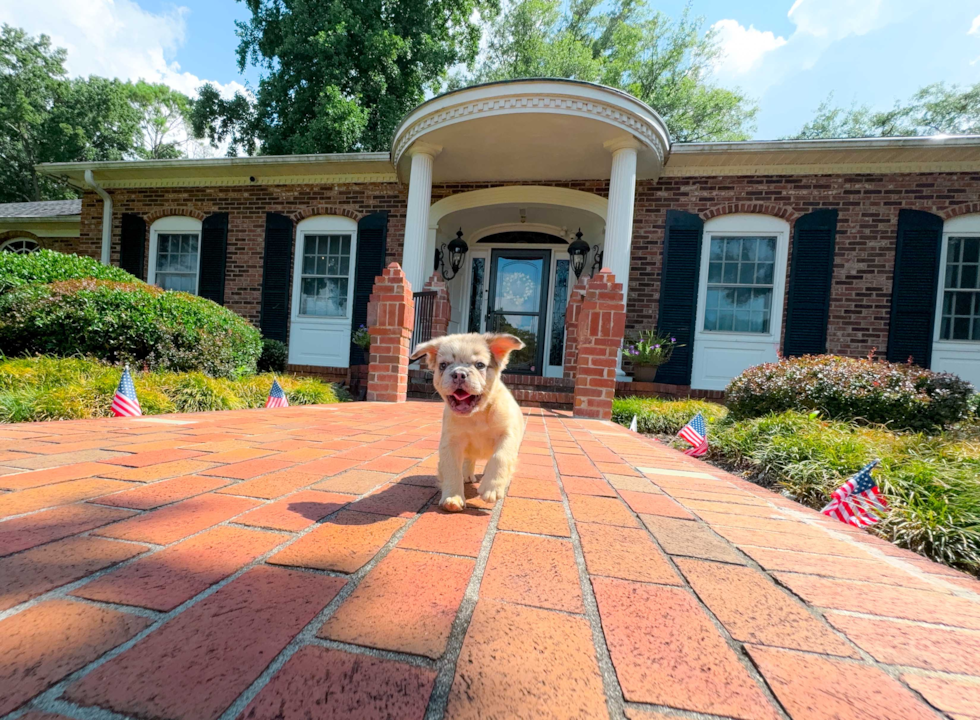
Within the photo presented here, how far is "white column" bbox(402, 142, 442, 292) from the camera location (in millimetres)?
7336

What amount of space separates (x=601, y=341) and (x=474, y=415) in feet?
11.9

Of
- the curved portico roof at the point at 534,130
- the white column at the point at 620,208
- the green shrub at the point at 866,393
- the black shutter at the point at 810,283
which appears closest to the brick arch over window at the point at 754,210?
the black shutter at the point at 810,283

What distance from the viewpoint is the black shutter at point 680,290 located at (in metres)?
7.91

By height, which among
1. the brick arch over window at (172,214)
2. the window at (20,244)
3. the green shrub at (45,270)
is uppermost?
the brick arch over window at (172,214)

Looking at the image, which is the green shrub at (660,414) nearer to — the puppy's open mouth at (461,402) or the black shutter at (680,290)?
the black shutter at (680,290)

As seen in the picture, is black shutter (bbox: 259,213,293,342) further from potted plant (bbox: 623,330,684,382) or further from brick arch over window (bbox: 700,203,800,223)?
brick arch over window (bbox: 700,203,800,223)

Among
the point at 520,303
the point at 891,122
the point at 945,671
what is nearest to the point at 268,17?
the point at 520,303

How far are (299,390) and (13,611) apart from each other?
18.2 ft

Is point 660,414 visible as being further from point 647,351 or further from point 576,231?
point 576,231

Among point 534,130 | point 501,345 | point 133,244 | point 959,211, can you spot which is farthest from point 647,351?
point 133,244

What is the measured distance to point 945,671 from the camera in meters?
0.84

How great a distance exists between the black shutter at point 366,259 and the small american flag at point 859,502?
7.89 m

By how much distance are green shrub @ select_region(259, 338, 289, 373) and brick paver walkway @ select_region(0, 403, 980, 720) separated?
7.36 metres

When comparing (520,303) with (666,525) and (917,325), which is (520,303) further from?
(666,525)
